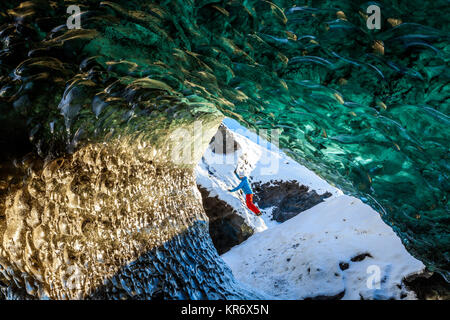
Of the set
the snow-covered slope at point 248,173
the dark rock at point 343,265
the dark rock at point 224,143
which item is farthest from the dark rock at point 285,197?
the dark rock at point 343,265

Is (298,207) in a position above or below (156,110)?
below

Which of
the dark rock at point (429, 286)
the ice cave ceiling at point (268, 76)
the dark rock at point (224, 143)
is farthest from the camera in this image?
the dark rock at point (224, 143)

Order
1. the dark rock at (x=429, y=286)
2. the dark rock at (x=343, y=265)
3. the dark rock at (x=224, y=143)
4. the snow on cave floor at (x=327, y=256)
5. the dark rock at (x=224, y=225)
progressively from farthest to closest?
the dark rock at (x=224, y=143) < the dark rock at (x=224, y=225) < the dark rock at (x=343, y=265) < the snow on cave floor at (x=327, y=256) < the dark rock at (x=429, y=286)

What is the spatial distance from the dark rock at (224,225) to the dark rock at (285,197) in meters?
2.45

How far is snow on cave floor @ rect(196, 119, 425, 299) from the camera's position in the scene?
3.49 m

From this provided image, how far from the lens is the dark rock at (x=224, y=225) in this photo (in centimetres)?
670

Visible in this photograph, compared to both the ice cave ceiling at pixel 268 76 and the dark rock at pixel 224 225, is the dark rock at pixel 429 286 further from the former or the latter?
the dark rock at pixel 224 225

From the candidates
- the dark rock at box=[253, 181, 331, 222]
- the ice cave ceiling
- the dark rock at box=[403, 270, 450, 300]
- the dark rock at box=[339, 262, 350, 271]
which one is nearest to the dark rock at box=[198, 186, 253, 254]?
the dark rock at box=[253, 181, 331, 222]

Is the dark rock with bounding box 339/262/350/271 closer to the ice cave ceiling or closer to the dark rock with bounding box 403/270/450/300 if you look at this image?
the dark rock with bounding box 403/270/450/300

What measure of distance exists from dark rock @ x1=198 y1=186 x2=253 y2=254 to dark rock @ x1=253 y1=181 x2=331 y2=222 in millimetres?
2448
